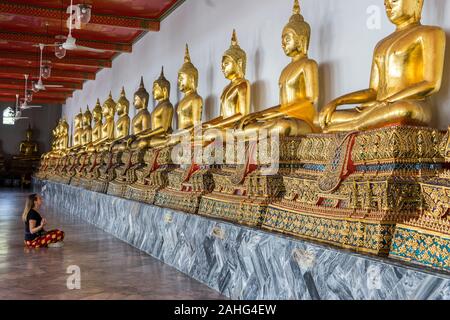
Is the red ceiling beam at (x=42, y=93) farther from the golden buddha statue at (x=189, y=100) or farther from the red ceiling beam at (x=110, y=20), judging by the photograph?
the golden buddha statue at (x=189, y=100)

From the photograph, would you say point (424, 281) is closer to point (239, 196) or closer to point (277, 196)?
point (277, 196)

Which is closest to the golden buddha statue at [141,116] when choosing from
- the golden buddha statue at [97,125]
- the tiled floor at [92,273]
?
the tiled floor at [92,273]

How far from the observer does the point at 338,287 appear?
2.43 metres

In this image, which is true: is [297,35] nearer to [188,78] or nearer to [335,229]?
[335,229]

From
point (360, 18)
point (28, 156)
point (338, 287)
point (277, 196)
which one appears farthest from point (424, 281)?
point (28, 156)

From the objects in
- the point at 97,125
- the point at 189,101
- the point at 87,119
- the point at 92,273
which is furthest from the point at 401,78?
the point at 87,119

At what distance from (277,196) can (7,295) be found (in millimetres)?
1824

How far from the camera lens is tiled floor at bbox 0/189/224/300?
11.1 ft

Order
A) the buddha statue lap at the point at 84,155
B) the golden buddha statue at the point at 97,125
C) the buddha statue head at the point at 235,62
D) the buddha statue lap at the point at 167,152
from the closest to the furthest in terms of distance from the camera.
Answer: the buddha statue head at the point at 235,62
the buddha statue lap at the point at 167,152
the buddha statue lap at the point at 84,155
the golden buddha statue at the point at 97,125

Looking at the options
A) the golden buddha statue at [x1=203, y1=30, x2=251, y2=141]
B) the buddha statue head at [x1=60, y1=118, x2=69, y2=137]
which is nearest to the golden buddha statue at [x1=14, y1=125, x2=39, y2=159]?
the buddha statue head at [x1=60, y1=118, x2=69, y2=137]

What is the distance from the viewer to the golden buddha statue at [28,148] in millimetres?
19297

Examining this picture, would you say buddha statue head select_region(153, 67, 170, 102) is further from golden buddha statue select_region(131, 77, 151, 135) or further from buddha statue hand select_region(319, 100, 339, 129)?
buddha statue hand select_region(319, 100, 339, 129)

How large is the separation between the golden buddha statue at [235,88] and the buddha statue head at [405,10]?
2.12 meters

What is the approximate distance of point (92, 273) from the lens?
3998 mm
